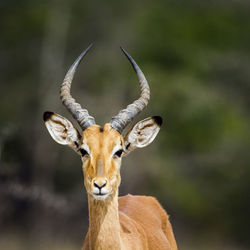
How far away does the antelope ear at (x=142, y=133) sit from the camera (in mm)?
8094

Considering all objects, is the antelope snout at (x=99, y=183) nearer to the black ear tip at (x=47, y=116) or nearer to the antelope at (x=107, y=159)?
the antelope at (x=107, y=159)

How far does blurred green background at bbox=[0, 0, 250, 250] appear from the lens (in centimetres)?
2052

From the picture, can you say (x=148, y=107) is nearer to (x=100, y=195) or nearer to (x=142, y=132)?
(x=142, y=132)

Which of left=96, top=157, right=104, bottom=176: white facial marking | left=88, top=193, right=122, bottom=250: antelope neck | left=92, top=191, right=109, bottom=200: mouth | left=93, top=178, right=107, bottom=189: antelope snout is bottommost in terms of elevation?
left=88, top=193, right=122, bottom=250: antelope neck

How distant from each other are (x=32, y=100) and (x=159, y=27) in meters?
6.63

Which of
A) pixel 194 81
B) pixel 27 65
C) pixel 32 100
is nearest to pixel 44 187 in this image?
pixel 32 100

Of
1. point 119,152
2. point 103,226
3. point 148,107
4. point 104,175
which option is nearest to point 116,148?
point 119,152

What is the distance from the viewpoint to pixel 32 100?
24875 millimetres

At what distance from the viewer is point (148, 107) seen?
24.3 m

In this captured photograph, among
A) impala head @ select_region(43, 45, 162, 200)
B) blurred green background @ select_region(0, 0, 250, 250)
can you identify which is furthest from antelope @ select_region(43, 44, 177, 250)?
blurred green background @ select_region(0, 0, 250, 250)

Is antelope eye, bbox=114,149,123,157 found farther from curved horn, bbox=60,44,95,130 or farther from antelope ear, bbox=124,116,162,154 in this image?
curved horn, bbox=60,44,95,130

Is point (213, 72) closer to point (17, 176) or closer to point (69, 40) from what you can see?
point (69, 40)

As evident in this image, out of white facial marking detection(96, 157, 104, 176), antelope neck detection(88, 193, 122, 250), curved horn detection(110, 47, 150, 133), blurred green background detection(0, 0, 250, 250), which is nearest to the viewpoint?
white facial marking detection(96, 157, 104, 176)

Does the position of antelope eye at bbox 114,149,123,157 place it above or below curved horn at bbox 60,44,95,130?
below
